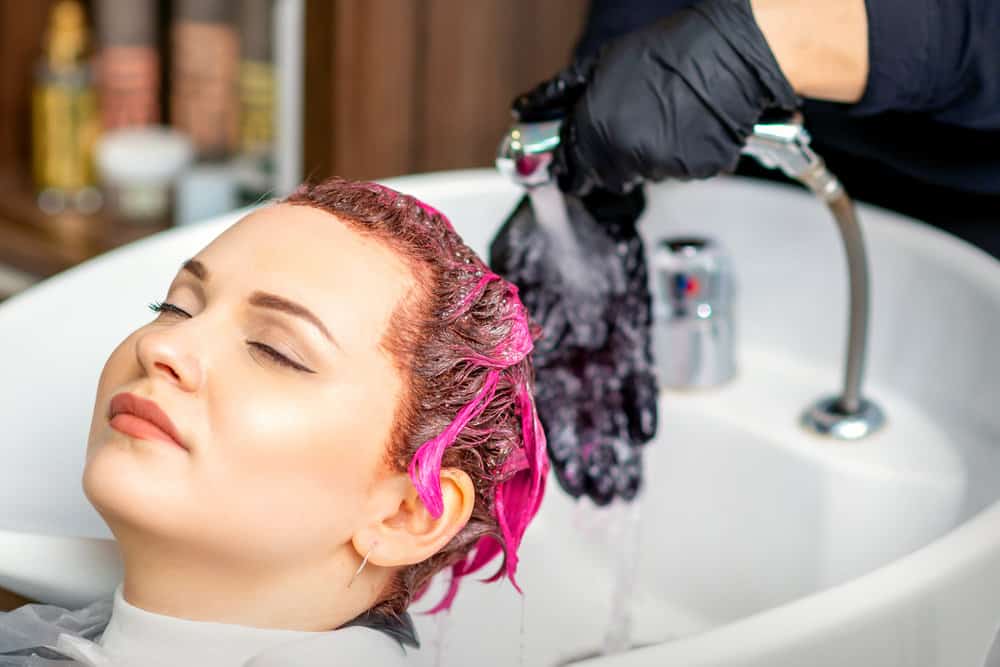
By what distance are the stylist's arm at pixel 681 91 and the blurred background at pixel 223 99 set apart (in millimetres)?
532

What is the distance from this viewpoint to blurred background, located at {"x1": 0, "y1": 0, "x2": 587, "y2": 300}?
4.72 ft

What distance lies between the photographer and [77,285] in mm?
981

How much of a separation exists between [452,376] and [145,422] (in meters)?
0.17

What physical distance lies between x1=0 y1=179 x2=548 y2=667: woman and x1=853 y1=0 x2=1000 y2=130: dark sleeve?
372 mm

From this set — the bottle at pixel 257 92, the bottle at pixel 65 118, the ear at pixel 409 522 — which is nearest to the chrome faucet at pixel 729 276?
the ear at pixel 409 522

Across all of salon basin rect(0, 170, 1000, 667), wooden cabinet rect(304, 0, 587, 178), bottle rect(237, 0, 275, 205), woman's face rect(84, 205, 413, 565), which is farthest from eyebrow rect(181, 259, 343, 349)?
bottle rect(237, 0, 275, 205)

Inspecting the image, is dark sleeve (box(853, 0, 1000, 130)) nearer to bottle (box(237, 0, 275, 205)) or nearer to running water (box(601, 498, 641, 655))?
running water (box(601, 498, 641, 655))

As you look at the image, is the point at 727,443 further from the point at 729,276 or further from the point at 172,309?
the point at 172,309

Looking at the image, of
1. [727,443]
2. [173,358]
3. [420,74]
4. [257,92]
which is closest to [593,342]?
[727,443]

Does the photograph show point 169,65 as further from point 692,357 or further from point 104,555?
point 104,555

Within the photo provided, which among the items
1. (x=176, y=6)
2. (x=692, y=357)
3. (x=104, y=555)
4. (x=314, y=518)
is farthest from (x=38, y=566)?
(x=176, y=6)

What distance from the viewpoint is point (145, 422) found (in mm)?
662

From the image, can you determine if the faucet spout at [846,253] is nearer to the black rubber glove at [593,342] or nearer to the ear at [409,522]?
the black rubber glove at [593,342]

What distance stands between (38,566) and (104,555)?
4cm
